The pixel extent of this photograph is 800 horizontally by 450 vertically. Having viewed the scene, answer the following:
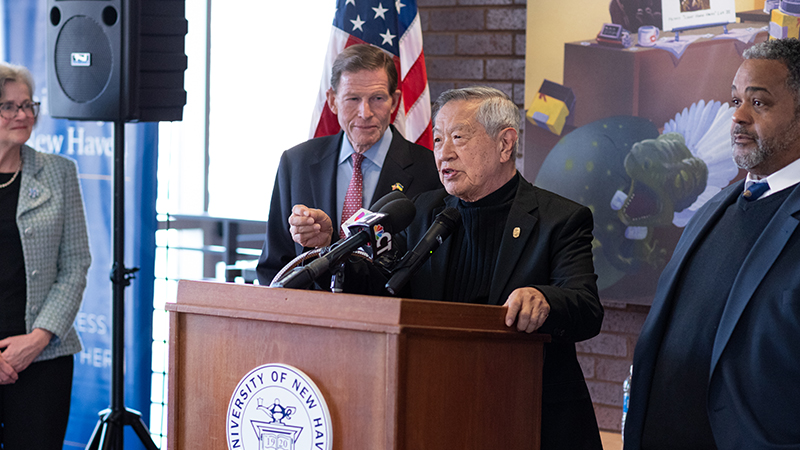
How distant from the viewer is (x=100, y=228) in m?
3.41

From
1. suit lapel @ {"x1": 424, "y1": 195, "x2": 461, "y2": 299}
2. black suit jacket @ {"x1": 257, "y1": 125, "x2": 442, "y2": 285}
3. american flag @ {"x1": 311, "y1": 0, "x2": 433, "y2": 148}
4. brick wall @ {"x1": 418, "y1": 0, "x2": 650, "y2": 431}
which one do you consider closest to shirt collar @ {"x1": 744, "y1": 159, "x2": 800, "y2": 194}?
suit lapel @ {"x1": 424, "y1": 195, "x2": 461, "y2": 299}

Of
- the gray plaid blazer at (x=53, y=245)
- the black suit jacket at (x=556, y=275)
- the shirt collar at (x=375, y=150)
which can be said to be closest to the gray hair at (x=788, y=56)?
the black suit jacket at (x=556, y=275)

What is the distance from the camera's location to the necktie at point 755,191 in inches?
68.1

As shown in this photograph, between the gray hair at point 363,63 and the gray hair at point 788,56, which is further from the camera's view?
the gray hair at point 363,63

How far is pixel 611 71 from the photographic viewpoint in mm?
3062

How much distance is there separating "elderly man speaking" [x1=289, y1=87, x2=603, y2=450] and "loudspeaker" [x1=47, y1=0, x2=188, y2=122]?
1.44m

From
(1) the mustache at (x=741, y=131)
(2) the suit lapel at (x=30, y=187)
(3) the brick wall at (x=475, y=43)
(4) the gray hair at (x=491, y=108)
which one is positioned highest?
(3) the brick wall at (x=475, y=43)

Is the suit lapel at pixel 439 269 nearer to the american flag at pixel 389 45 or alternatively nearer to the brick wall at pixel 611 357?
the american flag at pixel 389 45

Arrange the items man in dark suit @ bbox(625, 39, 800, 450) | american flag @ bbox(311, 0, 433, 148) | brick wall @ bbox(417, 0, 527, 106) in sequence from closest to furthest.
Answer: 1. man in dark suit @ bbox(625, 39, 800, 450)
2. american flag @ bbox(311, 0, 433, 148)
3. brick wall @ bbox(417, 0, 527, 106)

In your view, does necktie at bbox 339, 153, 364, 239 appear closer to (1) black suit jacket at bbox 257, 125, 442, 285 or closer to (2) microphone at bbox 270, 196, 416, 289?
(1) black suit jacket at bbox 257, 125, 442, 285

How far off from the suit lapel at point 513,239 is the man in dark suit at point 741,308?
0.38 m

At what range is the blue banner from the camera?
130 inches

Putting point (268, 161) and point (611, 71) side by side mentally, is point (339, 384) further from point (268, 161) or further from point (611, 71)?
point (268, 161)

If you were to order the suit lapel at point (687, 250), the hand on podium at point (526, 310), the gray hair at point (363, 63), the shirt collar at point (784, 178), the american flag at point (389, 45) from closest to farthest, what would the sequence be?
1. the hand on podium at point (526, 310)
2. the shirt collar at point (784, 178)
3. the suit lapel at point (687, 250)
4. the gray hair at point (363, 63)
5. the american flag at point (389, 45)
